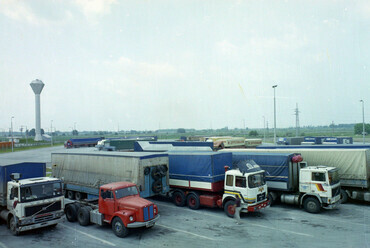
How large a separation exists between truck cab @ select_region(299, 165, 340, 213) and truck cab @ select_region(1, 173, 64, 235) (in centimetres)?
1325

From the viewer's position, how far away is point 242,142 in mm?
43031

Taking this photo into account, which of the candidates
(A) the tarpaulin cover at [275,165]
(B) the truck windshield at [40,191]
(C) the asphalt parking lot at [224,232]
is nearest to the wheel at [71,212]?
(C) the asphalt parking lot at [224,232]

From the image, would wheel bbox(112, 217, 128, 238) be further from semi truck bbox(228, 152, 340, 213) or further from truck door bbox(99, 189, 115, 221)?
semi truck bbox(228, 152, 340, 213)

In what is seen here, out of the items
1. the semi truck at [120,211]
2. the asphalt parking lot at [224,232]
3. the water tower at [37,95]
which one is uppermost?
the water tower at [37,95]

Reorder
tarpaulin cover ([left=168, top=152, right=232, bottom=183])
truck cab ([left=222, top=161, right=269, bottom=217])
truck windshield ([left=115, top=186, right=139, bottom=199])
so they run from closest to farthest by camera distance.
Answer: truck windshield ([left=115, top=186, right=139, bottom=199]) < truck cab ([left=222, top=161, right=269, bottom=217]) < tarpaulin cover ([left=168, top=152, right=232, bottom=183])

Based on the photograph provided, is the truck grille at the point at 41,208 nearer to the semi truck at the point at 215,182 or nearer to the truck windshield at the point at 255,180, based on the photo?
the semi truck at the point at 215,182

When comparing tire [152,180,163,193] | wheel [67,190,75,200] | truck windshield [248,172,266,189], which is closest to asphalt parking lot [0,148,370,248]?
tire [152,180,163,193]

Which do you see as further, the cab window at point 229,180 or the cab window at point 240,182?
the cab window at point 229,180

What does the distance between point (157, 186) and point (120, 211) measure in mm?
3965

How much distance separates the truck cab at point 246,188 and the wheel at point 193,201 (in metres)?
1.99

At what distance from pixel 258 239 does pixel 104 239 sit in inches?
268

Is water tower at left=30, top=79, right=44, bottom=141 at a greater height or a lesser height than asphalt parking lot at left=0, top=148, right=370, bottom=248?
greater

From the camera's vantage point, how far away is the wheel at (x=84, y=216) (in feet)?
46.1

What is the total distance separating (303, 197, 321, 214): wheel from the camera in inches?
616
